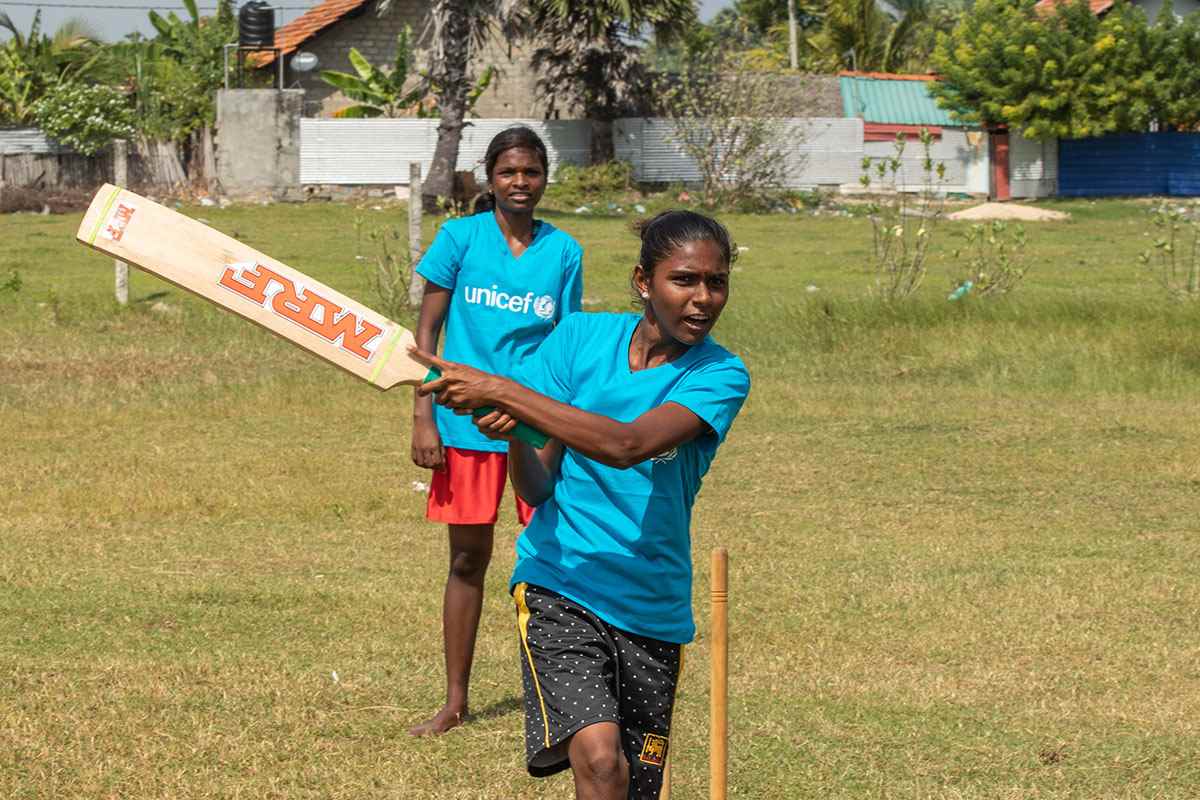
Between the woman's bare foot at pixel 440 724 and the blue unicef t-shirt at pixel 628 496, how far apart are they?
172 centimetres

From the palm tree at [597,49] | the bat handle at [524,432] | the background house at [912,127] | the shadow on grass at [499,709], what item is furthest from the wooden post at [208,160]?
the bat handle at [524,432]

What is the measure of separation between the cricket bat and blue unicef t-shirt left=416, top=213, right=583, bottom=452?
5.24 feet

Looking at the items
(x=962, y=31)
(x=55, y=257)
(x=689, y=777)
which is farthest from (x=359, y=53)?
(x=689, y=777)

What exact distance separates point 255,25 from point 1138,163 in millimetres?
19925

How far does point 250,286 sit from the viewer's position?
3.57m

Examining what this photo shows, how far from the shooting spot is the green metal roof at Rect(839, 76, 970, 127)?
4159 cm

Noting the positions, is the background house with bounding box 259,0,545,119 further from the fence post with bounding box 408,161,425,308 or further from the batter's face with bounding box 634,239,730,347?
the batter's face with bounding box 634,239,730,347

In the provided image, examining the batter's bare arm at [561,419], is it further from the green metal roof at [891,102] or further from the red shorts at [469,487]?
the green metal roof at [891,102]

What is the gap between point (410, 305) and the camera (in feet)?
50.8

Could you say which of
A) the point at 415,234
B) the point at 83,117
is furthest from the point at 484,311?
the point at 83,117

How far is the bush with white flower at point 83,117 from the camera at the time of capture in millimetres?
32375

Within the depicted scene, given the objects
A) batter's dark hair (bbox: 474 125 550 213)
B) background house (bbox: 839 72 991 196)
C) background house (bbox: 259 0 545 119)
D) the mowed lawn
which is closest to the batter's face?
batter's dark hair (bbox: 474 125 550 213)

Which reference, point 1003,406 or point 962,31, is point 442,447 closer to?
point 1003,406

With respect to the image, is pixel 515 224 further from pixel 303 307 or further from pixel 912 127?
pixel 912 127
